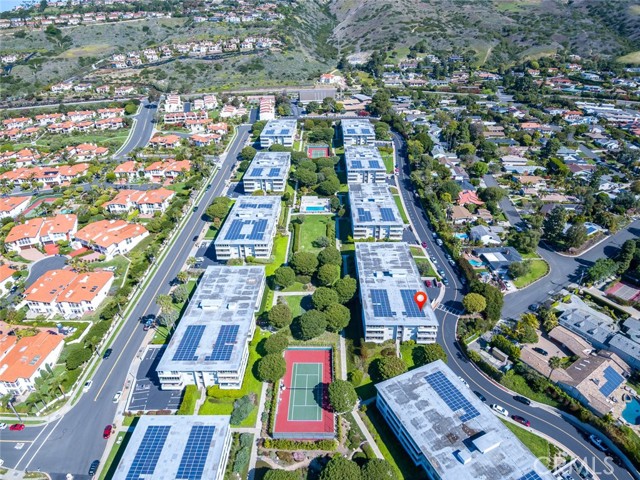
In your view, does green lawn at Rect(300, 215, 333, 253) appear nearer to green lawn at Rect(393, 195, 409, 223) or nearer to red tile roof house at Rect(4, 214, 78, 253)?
green lawn at Rect(393, 195, 409, 223)

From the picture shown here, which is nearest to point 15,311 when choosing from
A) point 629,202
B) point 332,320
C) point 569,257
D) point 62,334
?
point 62,334

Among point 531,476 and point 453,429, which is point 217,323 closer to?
point 453,429

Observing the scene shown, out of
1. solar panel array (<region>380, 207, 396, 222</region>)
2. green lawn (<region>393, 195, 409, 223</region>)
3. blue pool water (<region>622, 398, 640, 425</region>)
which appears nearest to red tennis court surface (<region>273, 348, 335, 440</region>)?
solar panel array (<region>380, 207, 396, 222</region>)

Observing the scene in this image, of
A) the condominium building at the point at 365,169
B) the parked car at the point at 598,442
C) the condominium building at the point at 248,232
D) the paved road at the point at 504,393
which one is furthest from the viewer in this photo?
the condominium building at the point at 365,169

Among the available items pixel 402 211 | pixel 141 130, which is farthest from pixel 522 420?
pixel 141 130

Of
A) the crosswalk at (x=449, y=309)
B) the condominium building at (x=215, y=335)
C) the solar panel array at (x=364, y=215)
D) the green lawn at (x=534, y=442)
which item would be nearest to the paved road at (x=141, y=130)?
the condominium building at (x=215, y=335)

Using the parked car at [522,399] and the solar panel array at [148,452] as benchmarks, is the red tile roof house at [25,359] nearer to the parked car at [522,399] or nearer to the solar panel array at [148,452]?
the solar panel array at [148,452]
